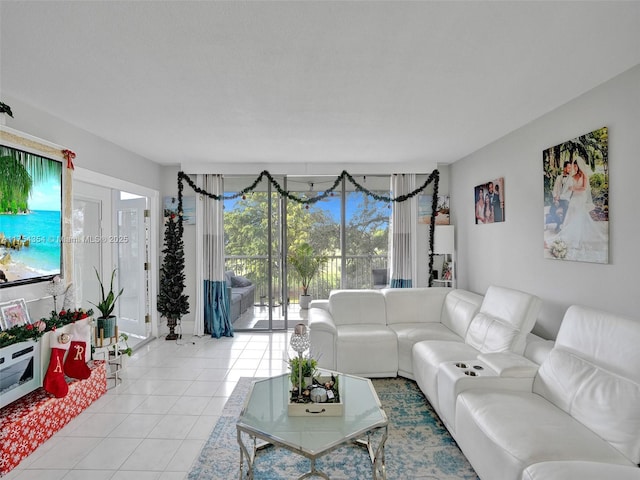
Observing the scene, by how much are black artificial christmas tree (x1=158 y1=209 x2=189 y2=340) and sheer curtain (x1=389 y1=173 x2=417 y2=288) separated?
10.1 feet

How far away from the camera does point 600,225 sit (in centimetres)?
259

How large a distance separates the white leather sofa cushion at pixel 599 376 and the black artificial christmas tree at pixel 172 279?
4.37m

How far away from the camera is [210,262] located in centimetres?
527

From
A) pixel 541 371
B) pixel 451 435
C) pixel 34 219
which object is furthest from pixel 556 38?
pixel 34 219

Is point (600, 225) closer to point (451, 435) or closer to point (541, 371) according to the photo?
point (541, 371)

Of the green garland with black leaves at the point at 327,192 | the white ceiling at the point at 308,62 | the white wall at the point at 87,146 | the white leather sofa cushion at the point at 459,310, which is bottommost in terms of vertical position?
the white leather sofa cushion at the point at 459,310

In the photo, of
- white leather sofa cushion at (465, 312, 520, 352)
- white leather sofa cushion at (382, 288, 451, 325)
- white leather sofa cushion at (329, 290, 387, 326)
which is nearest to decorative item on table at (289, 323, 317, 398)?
white leather sofa cushion at (465, 312, 520, 352)

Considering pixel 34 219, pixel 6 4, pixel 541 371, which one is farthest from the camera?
pixel 34 219

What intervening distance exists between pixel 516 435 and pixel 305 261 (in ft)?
12.8

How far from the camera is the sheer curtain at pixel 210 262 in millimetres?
5246

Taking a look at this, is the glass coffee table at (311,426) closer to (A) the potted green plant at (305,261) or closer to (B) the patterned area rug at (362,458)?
(B) the patterned area rug at (362,458)

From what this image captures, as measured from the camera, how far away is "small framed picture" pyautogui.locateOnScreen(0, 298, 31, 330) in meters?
2.55

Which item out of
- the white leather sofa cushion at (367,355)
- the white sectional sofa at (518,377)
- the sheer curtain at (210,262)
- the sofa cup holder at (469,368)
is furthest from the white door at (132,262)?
the sofa cup holder at (469,368)

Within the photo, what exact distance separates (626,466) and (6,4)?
354cm
